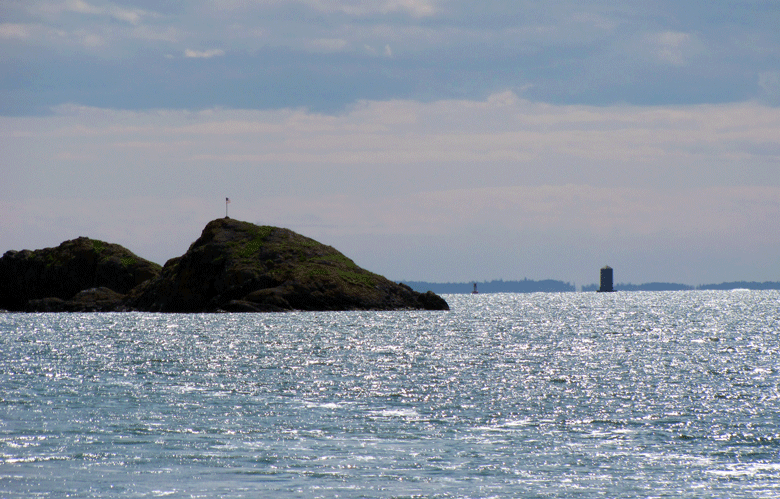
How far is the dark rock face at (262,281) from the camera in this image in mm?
149500

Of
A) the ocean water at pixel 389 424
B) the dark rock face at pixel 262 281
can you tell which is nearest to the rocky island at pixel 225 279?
the dark rock face at pixel 262 281

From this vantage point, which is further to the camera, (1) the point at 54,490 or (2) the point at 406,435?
(2) the point at 406,435

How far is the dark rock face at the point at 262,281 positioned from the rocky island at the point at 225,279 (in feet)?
0.61

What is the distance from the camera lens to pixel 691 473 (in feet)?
75.7

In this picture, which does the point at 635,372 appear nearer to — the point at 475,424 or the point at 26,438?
the point at 475,424

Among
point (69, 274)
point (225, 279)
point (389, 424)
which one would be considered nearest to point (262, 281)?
point (225, 279)

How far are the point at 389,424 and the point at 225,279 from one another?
125 metres

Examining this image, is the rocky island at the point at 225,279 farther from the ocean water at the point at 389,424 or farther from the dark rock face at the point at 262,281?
the ocean water at the point at 389,424

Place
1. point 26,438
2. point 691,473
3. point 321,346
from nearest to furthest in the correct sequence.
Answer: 1. point 691,473
2. point 26,438
3. point 321,346

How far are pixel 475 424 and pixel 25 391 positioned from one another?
24.1 m

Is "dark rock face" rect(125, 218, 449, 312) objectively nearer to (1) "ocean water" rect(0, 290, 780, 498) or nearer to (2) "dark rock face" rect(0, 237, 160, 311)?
(2) "dark rock face" rect(0, 237, 160, 311)

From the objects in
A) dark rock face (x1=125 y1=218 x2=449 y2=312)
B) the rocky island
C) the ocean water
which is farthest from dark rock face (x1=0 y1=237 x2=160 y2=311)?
the ocean water

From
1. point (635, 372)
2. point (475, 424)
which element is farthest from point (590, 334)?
point (475, 424)

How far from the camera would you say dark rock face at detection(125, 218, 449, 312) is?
150 m
